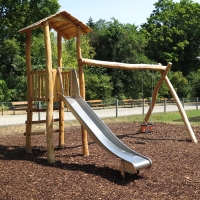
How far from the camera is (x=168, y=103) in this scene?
2445 centimetres

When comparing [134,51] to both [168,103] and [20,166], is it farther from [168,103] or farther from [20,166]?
[20,166]

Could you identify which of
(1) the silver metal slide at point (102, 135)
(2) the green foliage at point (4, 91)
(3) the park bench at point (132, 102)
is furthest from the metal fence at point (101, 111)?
(1) the silver metal slide at point (102, 135)

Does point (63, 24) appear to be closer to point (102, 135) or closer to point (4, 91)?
point (102, 135)

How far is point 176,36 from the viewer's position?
45094 millimetres

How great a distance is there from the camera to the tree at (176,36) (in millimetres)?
42375

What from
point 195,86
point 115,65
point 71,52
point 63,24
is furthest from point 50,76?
point 195,86

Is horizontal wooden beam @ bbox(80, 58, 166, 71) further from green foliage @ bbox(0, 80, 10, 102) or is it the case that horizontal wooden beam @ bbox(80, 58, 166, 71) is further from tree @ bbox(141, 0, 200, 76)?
tree @ bbox(141, 0, 200, 76)

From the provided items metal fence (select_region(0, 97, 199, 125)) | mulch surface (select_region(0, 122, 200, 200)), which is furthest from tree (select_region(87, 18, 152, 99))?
mulch surface (select_region(0, 122, 200, 200))

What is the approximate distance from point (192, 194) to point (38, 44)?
21036 mm

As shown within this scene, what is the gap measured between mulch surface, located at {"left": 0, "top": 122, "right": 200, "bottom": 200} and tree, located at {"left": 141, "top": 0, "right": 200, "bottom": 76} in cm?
3382

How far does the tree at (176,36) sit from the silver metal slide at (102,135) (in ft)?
113

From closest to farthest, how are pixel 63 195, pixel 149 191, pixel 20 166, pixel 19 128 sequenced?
pixel 63 195 < pixel 149 191 < pixel 20 166 < pixel 19 128

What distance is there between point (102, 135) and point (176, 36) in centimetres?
4088

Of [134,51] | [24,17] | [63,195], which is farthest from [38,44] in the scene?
[63,195]
